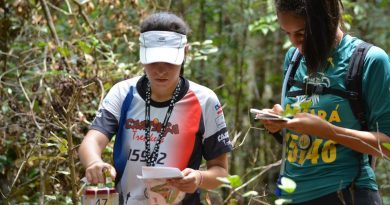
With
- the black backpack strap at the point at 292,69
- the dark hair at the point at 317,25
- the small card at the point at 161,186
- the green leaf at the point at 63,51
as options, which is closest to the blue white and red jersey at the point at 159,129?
the small card at the point at 161,186

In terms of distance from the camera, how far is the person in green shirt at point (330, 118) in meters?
2.49

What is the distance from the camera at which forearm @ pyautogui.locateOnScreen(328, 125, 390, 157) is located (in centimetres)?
246

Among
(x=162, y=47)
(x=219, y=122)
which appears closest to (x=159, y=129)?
(x=219, y=122)

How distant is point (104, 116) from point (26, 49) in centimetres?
270

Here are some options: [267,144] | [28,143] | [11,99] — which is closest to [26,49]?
[11,99]

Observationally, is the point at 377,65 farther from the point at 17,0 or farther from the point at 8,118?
the point at 17,0

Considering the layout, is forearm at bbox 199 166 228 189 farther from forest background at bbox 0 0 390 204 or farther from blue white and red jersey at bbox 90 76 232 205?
forest background at bbox 0 0 390 204

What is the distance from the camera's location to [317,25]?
8.63ft

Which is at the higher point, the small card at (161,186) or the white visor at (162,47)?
the white visor at (162,47)

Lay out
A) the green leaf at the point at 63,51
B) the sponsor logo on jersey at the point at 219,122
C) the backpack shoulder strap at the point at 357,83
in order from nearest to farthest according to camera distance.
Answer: the backpack shoulder strap at the point at 357,83 < the sponsor logo on jersey at the point at 219,122 < the green leaf at the point at 63,51

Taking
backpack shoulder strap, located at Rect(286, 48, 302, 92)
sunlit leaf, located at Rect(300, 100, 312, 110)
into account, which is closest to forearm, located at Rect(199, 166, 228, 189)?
backpack shoulder strap, located at Rect(286, 48, 302, 92)

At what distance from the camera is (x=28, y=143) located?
4719 millimetres

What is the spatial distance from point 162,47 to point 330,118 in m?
0.81

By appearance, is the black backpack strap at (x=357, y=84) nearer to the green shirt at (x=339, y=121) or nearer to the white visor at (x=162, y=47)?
the green shirt at (x=339, y=121)
